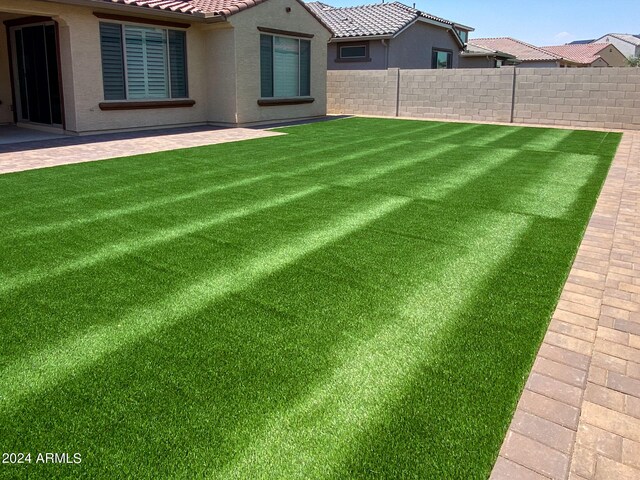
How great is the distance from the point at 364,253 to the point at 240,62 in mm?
11486

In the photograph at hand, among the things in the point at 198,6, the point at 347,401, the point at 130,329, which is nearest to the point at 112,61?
the point at 198,6

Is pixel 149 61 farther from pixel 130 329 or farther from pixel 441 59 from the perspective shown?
pixel 441 59

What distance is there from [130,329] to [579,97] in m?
16.4

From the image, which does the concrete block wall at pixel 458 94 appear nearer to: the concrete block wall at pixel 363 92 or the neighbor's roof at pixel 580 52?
the concrete block wall at pixel 363 92

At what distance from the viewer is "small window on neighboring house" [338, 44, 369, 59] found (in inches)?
952

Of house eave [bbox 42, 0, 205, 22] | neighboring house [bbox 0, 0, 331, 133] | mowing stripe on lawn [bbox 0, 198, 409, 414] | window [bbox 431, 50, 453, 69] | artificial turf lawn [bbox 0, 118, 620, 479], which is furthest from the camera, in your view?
window [bbox 431, 50, 453, 69]

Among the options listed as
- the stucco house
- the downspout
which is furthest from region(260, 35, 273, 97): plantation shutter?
the stucco house

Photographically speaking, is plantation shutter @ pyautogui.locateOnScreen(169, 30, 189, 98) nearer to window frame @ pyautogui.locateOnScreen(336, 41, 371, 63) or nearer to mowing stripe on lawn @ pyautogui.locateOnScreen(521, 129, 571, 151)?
mowing stripe on lawn @ pyautogui.locateOnScreen(521, 129, 571, 151)

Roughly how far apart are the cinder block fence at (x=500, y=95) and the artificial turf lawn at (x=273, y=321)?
1015 cm

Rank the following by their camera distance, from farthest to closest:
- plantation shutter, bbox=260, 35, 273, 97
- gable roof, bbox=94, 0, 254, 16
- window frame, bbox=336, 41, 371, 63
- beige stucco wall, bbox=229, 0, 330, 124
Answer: window frame, bbox=336, 41, 371, 63, plantation shutter, bbox=260, 35, 273, 97, beige stucco wall, bbox=229, 0, 330, 124, gable roof, bbox=94, 0, 254, 16

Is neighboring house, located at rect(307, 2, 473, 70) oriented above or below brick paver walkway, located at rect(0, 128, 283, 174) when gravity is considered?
above

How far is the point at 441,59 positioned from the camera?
92.1ft

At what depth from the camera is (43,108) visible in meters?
13.3

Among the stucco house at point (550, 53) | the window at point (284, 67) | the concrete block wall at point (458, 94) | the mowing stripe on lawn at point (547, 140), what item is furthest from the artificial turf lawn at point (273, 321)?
the stucco house at point (550, 53)
